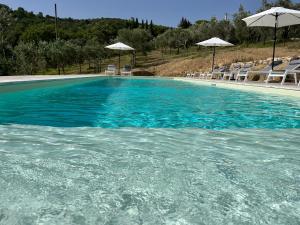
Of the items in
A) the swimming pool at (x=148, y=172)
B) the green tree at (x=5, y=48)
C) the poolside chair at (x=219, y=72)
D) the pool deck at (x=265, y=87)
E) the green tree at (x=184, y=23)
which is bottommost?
the swimming pool at (x=148, y=172)

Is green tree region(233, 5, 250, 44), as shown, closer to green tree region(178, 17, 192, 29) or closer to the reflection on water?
the reflection on water

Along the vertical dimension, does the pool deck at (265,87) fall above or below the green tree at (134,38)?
below

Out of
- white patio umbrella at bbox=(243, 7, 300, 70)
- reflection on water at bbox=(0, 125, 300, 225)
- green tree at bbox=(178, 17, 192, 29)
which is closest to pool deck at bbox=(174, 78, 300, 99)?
white patio umbrella at bbox=(243, 7, 300, 70)

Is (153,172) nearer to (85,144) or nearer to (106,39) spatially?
(85,144)

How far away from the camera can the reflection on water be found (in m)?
1.90

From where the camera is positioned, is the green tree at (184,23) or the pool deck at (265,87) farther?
the green tree at (184,23)

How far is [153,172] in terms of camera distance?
8.73 ft

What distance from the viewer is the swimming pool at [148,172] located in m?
1.92

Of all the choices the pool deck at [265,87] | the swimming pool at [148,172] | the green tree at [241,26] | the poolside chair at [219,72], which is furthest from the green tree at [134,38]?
the swimming pool at [148,172]

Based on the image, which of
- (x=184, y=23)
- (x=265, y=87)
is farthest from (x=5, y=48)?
(x=184, y=23)

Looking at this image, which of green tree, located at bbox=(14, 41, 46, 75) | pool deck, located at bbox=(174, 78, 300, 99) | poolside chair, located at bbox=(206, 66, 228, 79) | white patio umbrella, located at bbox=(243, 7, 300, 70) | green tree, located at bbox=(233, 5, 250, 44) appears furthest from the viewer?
green tree, located at bbox=(233, 5, 250, 44)

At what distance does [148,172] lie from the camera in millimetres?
2654

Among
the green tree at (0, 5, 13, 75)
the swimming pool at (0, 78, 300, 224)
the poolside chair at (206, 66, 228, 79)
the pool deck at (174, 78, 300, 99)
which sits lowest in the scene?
the swimming pool at (0, 78, 300, 224)

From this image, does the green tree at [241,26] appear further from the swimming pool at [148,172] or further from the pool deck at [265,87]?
the swimming pool at [148,172]
